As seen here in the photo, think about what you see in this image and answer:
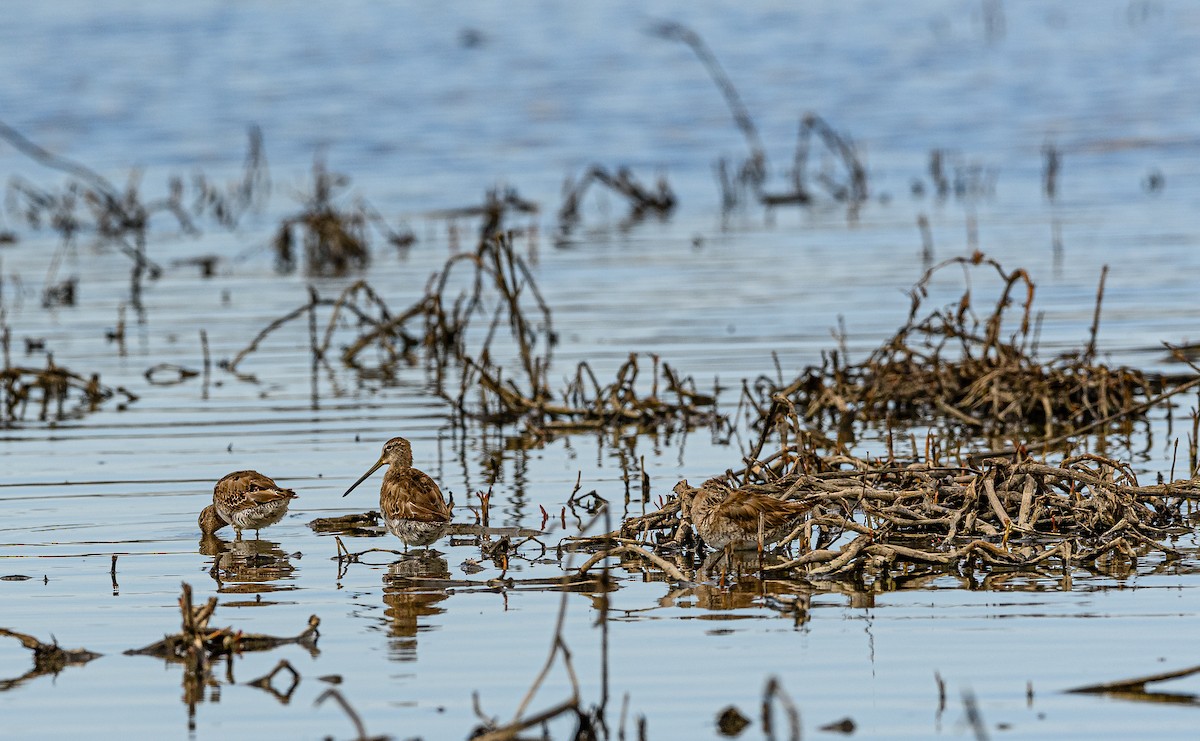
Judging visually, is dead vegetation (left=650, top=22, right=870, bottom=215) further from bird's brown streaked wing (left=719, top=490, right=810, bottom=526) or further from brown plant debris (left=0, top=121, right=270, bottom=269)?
bird's brown streaked wing (left=719, top=490, right=810, bottom=526)

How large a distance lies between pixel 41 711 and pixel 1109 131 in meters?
21.6

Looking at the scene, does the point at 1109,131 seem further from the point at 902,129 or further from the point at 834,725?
the point at 834,725

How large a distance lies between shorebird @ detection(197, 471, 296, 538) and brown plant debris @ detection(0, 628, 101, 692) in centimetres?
163

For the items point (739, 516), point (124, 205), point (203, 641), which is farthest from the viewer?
point (124, 205)

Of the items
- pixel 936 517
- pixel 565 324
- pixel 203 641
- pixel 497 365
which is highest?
pixel 565 324

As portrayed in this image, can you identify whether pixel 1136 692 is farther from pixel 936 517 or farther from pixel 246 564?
pixel 246 564

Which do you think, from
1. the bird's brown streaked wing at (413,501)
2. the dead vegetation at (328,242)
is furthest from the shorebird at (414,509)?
the dead vegetation at (328,242)

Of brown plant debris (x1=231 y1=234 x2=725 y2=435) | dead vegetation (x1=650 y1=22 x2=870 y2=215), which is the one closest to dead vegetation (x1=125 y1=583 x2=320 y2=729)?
brown plant debris (x1=231 y1=234 x2=725 y2=435)

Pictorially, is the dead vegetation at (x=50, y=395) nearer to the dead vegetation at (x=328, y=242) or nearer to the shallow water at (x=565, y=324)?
the shallow water at (x=565, y=324)

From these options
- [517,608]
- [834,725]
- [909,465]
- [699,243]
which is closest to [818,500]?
[909,465]

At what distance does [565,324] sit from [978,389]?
4.44 meters

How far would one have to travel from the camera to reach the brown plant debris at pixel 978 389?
951cm

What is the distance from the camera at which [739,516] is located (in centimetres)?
657

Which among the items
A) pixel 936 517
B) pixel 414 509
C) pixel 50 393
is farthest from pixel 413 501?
pixel 50 393
